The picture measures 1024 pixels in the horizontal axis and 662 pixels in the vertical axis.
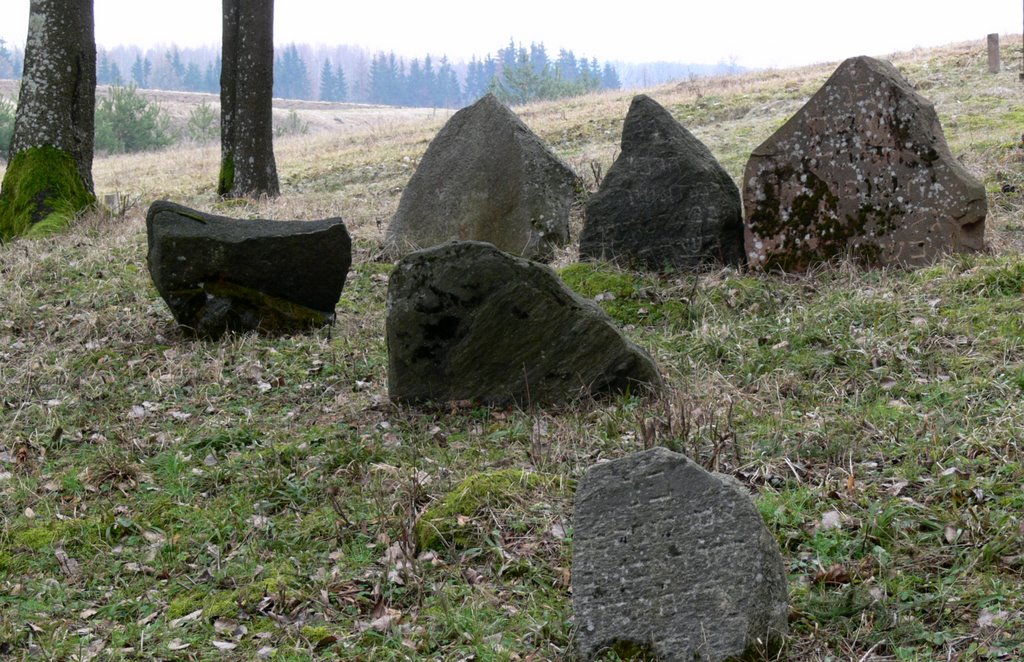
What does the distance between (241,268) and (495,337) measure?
2.92m

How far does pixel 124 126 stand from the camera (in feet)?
160

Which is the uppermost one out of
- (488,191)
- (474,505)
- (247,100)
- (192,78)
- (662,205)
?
(192,78)

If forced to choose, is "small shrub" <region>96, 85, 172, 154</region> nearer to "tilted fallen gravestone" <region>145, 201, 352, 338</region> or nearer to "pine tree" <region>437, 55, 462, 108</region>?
"tilted fallen gravestone" <region>145, 201, 352, 338</region>

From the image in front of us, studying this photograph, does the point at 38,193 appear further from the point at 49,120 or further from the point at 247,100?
the point at 247,100

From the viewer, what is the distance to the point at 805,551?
4848mm

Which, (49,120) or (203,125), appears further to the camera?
(203,125)

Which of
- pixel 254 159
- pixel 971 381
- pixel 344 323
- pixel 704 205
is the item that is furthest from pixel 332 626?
pixel 254 159

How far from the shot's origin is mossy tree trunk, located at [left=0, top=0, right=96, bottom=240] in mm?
12758

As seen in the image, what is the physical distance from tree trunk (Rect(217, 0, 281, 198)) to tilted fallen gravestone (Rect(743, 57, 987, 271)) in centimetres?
857

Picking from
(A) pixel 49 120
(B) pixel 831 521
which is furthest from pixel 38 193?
(B) pixel 831 521

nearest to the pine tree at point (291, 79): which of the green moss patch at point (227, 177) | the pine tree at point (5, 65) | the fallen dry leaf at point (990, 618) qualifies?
the pine tree at point (5, 65)

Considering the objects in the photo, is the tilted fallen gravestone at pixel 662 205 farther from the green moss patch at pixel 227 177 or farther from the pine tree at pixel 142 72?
the pine tree at pixel 142 72

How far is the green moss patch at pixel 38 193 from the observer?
41.6 feet

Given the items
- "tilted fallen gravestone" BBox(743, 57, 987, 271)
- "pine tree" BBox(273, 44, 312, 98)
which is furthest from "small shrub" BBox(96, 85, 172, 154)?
"pine tree" BBox(273, 44, 312, 98)
